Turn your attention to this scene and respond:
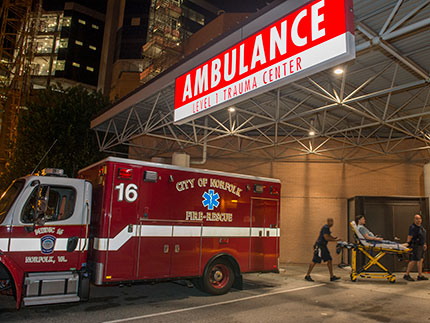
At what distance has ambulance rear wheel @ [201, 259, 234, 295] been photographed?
28.2ft

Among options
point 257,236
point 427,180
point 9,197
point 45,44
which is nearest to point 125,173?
point 9,197

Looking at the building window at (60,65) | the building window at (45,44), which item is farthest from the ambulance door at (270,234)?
the building window at (45,44)

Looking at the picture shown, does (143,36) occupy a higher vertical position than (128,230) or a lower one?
higher

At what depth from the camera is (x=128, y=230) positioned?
296 inches

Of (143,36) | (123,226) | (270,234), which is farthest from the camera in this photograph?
(143,36)

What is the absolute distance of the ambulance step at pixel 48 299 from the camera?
631 cm

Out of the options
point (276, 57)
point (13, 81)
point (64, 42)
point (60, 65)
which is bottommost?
point (276, 57)

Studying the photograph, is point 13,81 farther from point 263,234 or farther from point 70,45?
point 263,234

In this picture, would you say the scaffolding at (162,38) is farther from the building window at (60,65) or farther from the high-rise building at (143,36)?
the building window at (60,65)

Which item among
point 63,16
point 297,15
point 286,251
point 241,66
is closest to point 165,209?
point 241,66

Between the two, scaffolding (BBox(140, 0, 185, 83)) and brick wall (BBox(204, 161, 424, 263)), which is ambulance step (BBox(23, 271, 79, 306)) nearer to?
brick wall (BBox(204, 161, 424, 263))

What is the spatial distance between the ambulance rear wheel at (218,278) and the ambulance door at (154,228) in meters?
1.15

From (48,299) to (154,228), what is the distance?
97.8 inches

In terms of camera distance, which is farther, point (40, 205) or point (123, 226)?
point (123, 226)
